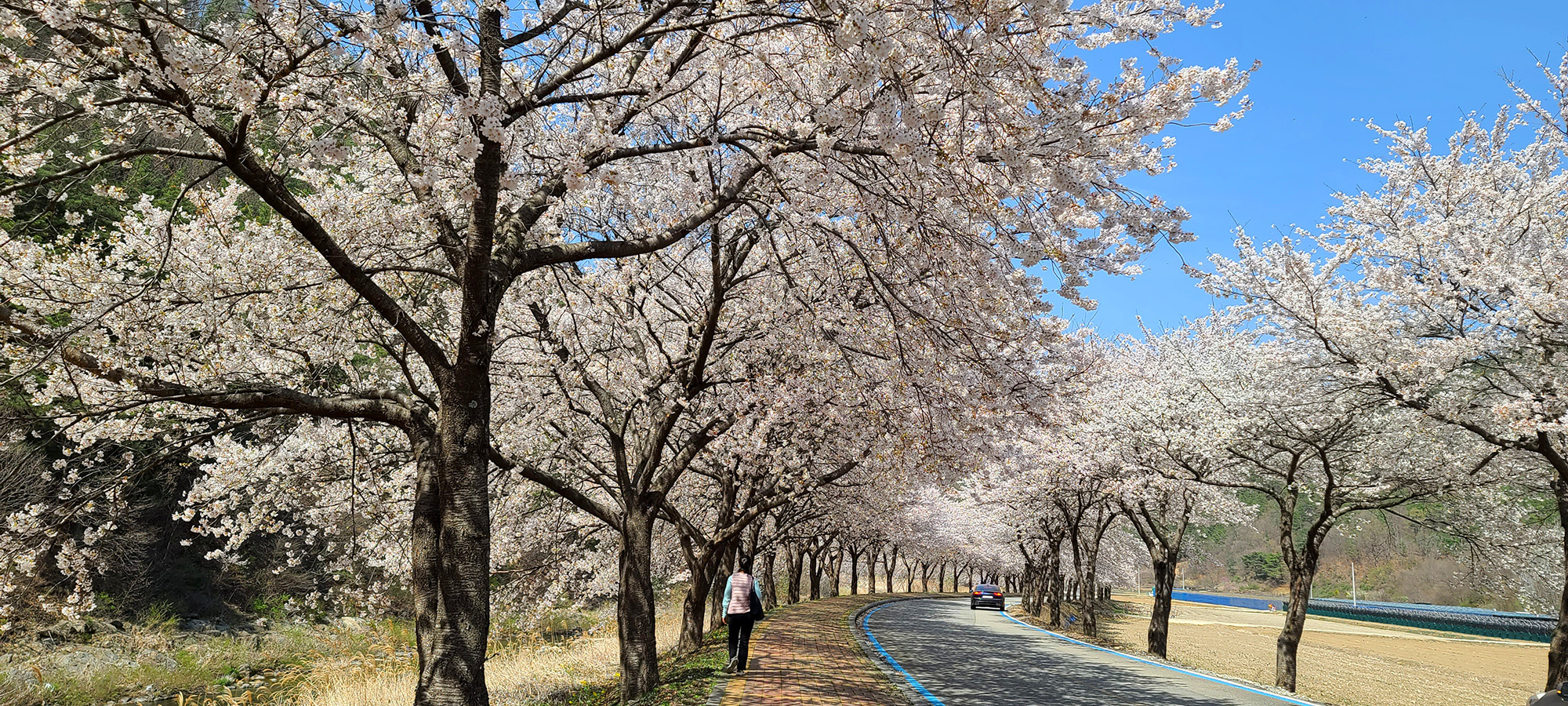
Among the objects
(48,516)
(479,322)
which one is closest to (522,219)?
(479,322)

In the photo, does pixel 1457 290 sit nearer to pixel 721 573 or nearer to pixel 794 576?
pixel 721 573

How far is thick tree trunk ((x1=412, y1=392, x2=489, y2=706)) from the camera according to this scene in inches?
233

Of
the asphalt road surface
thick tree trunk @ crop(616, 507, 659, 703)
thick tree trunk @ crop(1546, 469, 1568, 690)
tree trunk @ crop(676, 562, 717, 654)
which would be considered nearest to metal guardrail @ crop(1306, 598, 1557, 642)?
the asphalt road surface

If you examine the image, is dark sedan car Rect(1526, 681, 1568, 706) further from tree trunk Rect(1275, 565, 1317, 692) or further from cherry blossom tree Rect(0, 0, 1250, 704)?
tree trunk Rect(1275, 565, 1317, 692)

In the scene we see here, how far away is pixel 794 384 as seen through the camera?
1138 centimetres

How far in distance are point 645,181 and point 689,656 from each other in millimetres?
9206

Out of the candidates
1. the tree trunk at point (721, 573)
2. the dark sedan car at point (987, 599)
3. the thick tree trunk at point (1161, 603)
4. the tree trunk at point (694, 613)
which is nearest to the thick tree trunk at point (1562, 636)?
the thick tree trunk at point (1161, 603)

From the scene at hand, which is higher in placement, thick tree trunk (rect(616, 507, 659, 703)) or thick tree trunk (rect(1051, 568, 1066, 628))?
thick tree trunk (rect(616, 507, 659, 703))

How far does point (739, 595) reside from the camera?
1243 centimetres

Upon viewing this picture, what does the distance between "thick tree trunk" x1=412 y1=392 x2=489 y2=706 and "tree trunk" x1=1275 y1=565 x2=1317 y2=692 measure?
1529 cm

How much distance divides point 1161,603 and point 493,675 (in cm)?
1624

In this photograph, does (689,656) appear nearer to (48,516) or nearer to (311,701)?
(311,701)

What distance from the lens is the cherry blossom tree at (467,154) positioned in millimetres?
4684

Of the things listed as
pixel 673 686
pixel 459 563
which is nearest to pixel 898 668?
pixel 673 686
